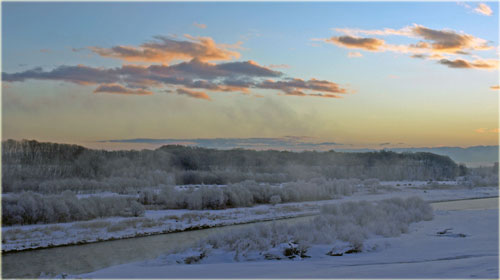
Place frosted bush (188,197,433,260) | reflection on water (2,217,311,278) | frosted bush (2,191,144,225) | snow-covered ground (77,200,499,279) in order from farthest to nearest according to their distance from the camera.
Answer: frosted bush (2,191,144,225)
frosted bush (188,197,433,260)
reflection on water (2,217,311,278)
snow-covered ground (77,200,499,279)

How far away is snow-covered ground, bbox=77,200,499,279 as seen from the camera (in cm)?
844

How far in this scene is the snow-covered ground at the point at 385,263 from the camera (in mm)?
8438

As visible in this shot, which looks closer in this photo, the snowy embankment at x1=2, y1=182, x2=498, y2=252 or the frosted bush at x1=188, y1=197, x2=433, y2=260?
the frosted bush at x1=188, y1=197, x2=433, y2=260

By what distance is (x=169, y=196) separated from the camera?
2869cm

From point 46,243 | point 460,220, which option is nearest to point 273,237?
point 46,243

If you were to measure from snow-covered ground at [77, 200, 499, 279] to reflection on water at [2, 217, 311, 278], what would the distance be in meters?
1.64

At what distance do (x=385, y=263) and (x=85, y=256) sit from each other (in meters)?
8.95

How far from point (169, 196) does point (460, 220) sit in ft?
55.6

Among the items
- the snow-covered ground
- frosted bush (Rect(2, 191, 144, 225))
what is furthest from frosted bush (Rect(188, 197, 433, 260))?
frosted bush (Rect(2, 191, 144, 225))

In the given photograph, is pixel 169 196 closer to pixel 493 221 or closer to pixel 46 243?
pixel 46 243

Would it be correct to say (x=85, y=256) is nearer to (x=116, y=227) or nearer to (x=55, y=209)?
(x=116, y=227)

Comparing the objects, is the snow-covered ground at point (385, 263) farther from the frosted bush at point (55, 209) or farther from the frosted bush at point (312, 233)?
the frosted bush at point (55, 209)

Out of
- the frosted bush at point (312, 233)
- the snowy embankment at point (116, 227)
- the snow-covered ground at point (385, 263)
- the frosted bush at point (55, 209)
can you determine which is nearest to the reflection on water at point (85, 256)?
the snowy embankment at point (116, 227)

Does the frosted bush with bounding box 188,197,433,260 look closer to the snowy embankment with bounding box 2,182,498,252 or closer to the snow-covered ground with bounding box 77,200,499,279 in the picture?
the snow-covered ground with bounding box 77,200,499,279
